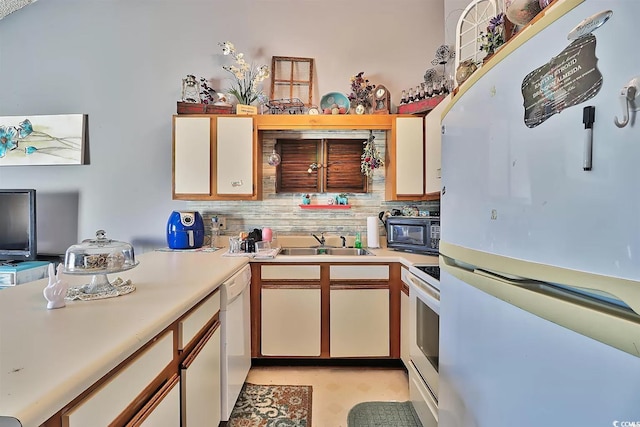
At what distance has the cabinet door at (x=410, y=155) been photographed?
2416mm

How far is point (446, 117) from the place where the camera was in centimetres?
117

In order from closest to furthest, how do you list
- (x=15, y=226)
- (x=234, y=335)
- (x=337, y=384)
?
(x=234, y=335) → (x=337, y=384) → (x=15, y=226)

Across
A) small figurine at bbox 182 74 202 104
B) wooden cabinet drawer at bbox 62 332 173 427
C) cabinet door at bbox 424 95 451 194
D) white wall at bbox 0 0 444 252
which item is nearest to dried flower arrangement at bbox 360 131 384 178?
cabinet door at bbox 424 95 451 194

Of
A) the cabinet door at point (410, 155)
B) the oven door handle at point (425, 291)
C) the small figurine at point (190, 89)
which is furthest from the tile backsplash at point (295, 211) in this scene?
the oven door handle at point (425, 291)

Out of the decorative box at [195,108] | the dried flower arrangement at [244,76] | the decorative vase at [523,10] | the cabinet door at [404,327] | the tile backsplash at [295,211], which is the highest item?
the dried flower arrangement at [244,76]

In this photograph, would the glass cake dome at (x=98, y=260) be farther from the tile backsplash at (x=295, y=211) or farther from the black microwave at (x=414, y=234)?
the black microwave at (x=414, y=234)

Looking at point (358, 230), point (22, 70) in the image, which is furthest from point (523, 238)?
point (22, 70)

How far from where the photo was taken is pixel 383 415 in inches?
68.6

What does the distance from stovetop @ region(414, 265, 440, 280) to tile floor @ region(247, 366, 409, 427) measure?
87cm

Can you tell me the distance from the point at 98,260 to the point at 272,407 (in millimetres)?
1362

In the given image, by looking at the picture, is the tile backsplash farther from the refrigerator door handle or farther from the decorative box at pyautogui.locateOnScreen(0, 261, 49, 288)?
the refrigerator door handle

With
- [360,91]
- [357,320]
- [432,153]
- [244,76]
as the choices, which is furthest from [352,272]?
[244,76]

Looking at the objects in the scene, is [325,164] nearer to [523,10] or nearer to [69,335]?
[523,10]

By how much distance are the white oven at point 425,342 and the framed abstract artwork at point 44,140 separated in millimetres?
3050
